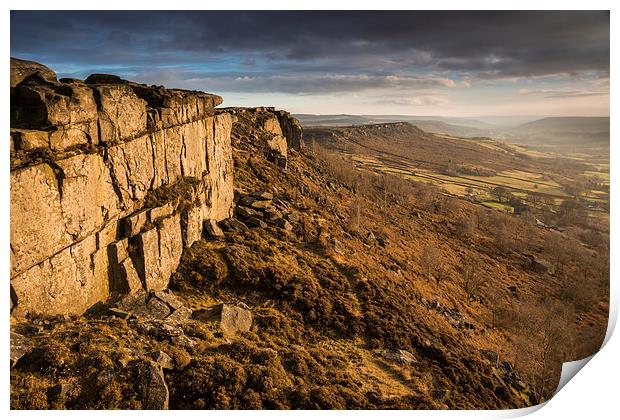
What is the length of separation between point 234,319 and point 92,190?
6.98 meters

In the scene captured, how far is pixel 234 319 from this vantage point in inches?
575

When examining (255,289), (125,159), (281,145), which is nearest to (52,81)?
(125,159)

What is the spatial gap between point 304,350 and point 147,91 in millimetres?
14165

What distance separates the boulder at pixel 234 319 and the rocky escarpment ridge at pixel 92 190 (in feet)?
10.2

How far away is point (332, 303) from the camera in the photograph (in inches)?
709

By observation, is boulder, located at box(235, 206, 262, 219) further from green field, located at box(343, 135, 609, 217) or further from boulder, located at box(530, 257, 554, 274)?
boulder, located at box(530, 257, 554, 274)

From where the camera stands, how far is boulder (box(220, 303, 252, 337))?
14.0m

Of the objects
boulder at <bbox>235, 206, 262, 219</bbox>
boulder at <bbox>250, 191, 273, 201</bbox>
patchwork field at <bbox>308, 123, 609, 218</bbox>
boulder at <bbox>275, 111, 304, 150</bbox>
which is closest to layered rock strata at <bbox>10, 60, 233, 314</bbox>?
boulder at <bbox>235, 206, 262, 219</bbox>

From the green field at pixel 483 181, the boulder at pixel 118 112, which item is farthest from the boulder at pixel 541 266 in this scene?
the boulder at pixel 118 112

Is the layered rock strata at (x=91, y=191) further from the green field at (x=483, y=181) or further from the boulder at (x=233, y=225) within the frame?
the green field at (x=483, y=181)

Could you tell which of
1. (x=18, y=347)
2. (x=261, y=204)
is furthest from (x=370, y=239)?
(x=18, y=347)

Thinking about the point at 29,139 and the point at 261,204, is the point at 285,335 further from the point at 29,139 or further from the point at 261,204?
the point at 261,204

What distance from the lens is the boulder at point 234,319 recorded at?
551 inches
